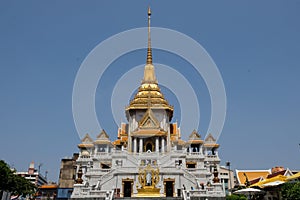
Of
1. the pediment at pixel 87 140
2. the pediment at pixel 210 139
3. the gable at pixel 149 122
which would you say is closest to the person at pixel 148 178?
the gable at pixel 149 122

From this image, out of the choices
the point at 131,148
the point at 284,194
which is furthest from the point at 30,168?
the point at 284,194

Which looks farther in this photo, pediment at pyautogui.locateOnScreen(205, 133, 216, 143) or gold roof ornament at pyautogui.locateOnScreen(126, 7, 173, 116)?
gold roof ornament at pyautogui.locateOnScreen(126, 7, 173, 116)

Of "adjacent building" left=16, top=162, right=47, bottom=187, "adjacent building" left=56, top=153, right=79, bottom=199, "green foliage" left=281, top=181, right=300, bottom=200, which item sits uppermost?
"adjacent building" left=16, top=162, right=47, bottom=187

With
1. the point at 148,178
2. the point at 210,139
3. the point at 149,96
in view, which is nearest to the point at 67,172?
the point at 149,96

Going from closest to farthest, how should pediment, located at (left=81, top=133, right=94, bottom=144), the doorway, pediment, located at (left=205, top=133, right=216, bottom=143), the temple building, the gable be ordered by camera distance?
the temple building → the doorway → the gable → pediment, located at (left=205, top=133, right=216, bottom=143) → pediment, located at (left=81, top=133, right=94, bottom=144)

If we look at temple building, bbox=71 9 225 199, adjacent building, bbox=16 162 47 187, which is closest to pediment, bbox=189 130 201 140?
temple building, bbox=71 9 225 199

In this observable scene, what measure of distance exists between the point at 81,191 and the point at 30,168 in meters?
81.4

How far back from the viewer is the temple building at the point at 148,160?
27.2 metres

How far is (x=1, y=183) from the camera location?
1228 inches

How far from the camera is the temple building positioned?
27.2 metres

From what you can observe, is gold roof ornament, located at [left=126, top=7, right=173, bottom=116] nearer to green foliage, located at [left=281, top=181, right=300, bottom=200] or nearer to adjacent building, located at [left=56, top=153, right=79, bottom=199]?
adjacent building, located at [left=56, top=153, right=79, bottom=199]

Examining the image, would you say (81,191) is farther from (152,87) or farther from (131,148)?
(152,87)

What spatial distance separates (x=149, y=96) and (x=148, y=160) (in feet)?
42.8

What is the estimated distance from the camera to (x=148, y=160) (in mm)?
32625
